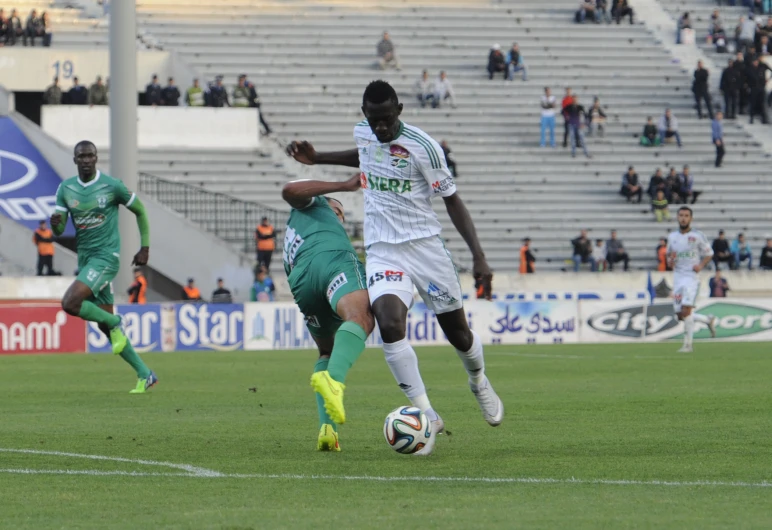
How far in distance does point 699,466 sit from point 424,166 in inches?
98.6

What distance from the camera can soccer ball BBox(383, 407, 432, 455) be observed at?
331 inches

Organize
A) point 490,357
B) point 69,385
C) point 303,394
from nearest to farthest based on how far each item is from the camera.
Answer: point 303,394 → point 69,385 → point 490,357

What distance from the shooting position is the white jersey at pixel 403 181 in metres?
8.82

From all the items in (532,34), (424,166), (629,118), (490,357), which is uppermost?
(532,34)

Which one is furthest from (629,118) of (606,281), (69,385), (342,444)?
(342,444)

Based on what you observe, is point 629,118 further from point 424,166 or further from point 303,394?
point 424,166

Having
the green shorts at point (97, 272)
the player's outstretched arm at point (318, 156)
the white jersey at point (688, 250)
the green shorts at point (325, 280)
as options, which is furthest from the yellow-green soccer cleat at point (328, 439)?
the white jersey at point (688, 250)

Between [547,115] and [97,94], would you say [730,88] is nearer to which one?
[547,115]

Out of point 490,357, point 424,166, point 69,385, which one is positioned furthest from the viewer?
point 490,357

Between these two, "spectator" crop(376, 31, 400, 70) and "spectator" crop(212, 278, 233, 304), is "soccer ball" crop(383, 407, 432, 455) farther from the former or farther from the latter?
"spectator" crop(376, 31, 400, 70)

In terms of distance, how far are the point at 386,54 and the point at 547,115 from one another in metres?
5.76

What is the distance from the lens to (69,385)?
16.5 metres

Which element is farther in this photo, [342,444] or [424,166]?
[342,444]

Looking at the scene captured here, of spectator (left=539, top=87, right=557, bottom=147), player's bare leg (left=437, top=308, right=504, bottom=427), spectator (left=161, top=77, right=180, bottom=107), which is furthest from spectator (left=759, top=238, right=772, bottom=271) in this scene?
player's bare leg (left=437, top=308, right=504, bottom=427)
